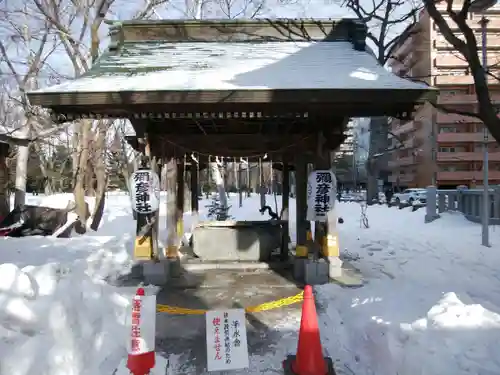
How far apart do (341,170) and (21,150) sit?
5111 cm

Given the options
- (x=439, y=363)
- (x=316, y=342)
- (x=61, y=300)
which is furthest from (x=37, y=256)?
(x=439, y=363)

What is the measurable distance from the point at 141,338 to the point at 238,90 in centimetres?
372

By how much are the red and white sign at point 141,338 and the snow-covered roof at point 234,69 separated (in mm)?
3388

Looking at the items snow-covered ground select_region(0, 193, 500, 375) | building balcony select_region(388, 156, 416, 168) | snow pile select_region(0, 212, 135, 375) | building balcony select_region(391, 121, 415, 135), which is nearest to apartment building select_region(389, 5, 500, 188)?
building balcony select_region(391, 121, 415, 135)

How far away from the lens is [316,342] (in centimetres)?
425

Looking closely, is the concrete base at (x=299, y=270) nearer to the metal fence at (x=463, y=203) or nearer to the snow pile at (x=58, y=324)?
the snow pile at (x=58, y=324)

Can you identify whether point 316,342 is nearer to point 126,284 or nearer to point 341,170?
point 126,284

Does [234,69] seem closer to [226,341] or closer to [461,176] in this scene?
[226,341]

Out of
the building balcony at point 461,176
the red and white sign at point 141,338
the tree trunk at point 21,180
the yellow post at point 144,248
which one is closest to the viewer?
the red and white sign at point 141,338

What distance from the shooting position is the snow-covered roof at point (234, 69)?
6.36 meters

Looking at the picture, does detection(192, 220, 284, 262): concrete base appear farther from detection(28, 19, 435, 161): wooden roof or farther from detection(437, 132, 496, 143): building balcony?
detection(437, 132, 496, 143): building balcony

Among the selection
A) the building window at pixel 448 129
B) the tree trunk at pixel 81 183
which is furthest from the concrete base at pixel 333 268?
the building window at pixel 448 129

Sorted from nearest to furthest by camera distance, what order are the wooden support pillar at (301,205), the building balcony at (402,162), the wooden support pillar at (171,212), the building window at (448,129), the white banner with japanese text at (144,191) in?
the white banner with japanese text at (144,191) < the wooden support pillar at (301,205) < the wooden support pillar at (171,212) < the building window at (448,129) < the building balcony at (402,162)

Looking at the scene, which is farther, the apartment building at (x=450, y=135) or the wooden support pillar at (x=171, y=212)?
the apartment building at (x=450, y=135)
